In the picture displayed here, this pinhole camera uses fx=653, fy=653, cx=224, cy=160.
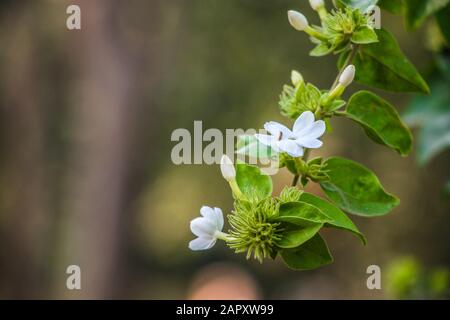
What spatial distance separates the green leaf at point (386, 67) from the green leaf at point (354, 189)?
0.13 m

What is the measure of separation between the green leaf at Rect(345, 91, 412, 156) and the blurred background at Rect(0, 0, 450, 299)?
9.59 feet

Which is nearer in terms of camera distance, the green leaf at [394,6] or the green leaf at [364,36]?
the green leaf at [364,36]

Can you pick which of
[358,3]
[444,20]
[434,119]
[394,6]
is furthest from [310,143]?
[434,119]

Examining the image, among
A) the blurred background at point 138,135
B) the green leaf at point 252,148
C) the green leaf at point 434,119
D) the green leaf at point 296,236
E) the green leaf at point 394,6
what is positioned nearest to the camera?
the green leaf at point 296,236

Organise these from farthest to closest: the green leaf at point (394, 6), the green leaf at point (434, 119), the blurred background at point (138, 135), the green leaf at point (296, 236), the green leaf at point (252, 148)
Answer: the blurred background at point (138, 135) → the green leaf at point (434, 119) → the green leaf at point (394, 6) → the green leaf at point (252, 148) → the green leaf at point (296, 236)

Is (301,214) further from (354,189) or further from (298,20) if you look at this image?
(298,20)

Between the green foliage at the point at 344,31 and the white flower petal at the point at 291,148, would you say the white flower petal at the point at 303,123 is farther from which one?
the green foliage at the point at 344,31

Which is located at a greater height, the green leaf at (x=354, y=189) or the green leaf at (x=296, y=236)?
the green leaf at (x=354, y=189)

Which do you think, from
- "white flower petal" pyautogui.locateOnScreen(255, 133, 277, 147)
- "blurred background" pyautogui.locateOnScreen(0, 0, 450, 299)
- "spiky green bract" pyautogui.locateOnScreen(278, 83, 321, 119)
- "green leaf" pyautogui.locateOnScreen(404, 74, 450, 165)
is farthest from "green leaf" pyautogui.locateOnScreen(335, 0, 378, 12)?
"blurred background" pyautogui.locateOnScreen(0, 0, 450, 299)

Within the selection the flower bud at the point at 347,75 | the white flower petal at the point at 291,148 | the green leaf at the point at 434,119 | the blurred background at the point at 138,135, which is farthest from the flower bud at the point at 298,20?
the blurred background at the point at 138,135

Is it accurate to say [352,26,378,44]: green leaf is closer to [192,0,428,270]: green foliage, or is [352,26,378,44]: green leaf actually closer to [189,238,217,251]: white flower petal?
[192,0,428,270]: green foliage

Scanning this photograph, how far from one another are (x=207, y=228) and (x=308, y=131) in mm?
145

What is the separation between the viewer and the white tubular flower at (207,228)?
67 cm
